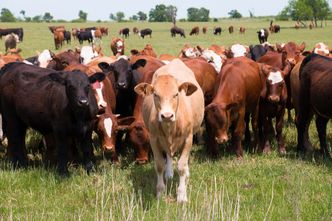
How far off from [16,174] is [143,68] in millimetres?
3956

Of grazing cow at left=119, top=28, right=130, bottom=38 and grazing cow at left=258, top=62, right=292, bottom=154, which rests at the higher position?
grazing cow at left=258, top=62, right=292, bottom=154

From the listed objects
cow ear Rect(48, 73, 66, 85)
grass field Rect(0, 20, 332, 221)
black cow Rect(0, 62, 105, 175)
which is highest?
cow ear Rect(48, 73, 66, 85)

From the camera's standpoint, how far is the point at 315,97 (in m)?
7.42

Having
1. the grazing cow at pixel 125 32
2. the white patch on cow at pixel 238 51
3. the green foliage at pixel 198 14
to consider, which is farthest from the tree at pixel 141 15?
the white patch on cow at pixel 238 51

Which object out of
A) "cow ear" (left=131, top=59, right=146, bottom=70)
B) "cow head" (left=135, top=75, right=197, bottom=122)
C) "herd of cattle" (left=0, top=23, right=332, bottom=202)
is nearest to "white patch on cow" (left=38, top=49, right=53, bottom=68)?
"herd of cattle" (left=0, top=23, right=332, bottom=202)

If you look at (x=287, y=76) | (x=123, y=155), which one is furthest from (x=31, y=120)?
(x=287, y=76)

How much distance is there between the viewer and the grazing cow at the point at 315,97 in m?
7.28

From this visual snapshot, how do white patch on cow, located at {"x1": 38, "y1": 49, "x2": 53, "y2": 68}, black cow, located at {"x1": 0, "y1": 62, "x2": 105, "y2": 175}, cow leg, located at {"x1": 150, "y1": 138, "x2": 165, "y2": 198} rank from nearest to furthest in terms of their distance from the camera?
cow leg, located at {"x1": 150, "y1": 138, "x2": 165, "y2": 198} < black cow, located at {"x1": 0, "y1": 62, "x2": 105, "y2": 175} < white patch on cow, located at {"x1": 38, "y1": 49, "x2": 53, "y2": 68}

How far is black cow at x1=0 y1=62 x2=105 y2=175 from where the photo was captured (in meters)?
6.32

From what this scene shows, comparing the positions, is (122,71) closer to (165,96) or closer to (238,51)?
(165,96)

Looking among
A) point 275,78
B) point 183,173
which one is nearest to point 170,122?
point 183,173

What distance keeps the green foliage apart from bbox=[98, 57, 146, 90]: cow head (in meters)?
142

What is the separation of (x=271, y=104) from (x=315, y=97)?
0.92m

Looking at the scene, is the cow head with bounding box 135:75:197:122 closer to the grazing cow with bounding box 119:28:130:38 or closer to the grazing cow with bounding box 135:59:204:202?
the grazing cow with bounding box 135:59:204:202
